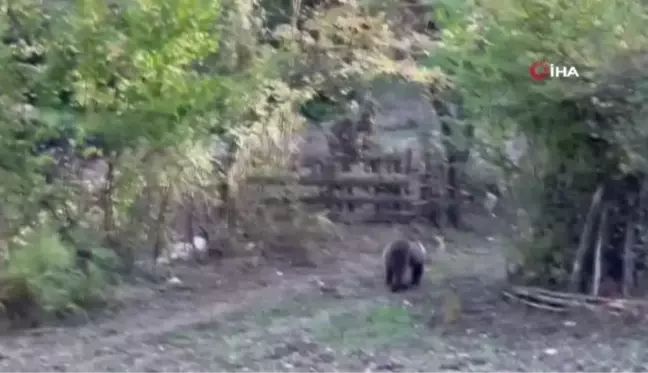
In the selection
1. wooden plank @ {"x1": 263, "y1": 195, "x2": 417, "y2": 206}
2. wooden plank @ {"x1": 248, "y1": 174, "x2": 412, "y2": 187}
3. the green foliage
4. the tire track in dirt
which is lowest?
the tire track in dirt

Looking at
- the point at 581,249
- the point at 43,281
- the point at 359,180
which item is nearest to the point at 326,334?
the point at 581,249

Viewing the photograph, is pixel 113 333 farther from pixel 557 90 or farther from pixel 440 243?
pixel 440 243

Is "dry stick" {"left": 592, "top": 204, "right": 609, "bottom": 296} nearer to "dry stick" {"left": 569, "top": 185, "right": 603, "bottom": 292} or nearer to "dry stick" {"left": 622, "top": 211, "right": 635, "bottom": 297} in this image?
"dry stick" {"left": 569, "top": 185, "right": 603, "bottom": 292}

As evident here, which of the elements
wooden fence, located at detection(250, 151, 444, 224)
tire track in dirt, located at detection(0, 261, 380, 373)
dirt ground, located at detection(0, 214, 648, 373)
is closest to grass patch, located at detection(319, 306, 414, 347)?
dirt ground, located at detection(0, 214, 648, 373)

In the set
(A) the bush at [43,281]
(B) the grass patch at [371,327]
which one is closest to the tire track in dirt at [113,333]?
(A) the bush at [43,281]

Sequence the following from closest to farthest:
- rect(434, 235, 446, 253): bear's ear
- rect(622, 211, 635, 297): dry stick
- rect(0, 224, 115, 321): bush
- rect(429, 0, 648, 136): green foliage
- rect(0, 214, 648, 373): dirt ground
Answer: rect(0, 214, 648, 373): dirt ground
rect(429, 0, 648, 136): green foliage
rect(0, 224, 115, 321): bush
rect(622, 211, 635, 297): dry stick
rect(434, 235, 446, 253): bear's ear

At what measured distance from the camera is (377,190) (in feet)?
53.1

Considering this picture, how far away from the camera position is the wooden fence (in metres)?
15.7

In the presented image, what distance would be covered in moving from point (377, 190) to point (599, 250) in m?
7.18

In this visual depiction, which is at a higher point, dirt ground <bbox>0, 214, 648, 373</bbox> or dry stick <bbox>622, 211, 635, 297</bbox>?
dry stick <bbox>622, 211, 635, 297</bbox>

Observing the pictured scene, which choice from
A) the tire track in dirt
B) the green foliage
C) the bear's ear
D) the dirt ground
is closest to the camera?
the dirt ground

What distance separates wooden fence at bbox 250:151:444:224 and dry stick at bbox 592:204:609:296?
6.36m

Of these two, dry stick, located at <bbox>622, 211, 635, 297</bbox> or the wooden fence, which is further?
the wooden fence

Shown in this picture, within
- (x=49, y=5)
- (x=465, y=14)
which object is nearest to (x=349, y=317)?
(x=465, y=14)
